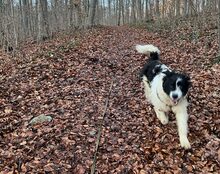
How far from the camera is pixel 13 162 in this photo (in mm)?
5793

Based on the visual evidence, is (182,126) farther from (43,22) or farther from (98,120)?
(43,22)

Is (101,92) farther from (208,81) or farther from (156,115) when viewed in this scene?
(208,81)

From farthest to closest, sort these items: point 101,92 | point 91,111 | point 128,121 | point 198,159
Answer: point 101,92
point 91,111
point 128,121
point 198,159

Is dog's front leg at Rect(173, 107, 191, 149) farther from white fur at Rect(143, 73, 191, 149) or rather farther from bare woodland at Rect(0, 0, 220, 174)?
bare woodland at Rect(0, 0, 220, 174)

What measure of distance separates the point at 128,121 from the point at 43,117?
1.92 meters

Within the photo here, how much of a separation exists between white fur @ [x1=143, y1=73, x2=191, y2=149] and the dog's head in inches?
7.0

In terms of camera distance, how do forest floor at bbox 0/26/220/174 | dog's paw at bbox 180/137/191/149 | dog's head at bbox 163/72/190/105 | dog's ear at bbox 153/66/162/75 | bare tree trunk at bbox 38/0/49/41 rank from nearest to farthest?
forest floor at bbox 0/26/220/174
dog's paw at bbox 180/137/191/149
dog's head at bbox 163/72/190/105
dog's ear at bbox 153/66/162/75
bare tree trunk at bbox 38/0/49/41

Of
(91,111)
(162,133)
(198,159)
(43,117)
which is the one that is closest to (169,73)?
(162,133)

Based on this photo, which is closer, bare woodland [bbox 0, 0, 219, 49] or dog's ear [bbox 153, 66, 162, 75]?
dog's ear [bbox 153, 66, 162, 75]

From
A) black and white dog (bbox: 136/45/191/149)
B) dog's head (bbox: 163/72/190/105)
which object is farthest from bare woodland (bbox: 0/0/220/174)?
dog's head (bbox: 163/72/190/105)

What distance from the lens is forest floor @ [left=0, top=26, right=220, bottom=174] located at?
5.64 meters

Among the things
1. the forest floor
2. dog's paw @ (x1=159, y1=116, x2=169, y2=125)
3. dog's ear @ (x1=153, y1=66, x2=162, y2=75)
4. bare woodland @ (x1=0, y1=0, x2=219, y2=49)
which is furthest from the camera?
bare woodland @ (x1=0, y1=0, x2=219, y2=49)

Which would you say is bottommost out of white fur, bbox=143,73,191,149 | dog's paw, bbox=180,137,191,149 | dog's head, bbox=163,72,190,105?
dog's paw, bbox=180,137,191,149

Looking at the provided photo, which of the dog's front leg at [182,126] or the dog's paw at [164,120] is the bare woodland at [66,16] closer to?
the dog's paw at [164,120]
